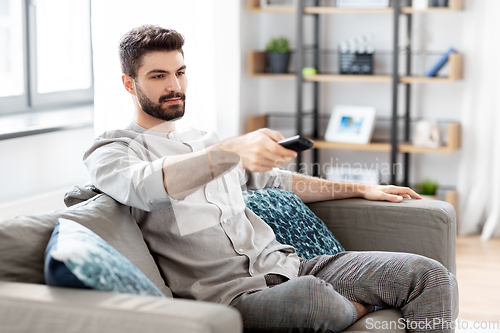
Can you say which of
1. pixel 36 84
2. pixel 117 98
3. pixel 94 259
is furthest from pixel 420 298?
pixel 36 84

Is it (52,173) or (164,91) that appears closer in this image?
(164,91)

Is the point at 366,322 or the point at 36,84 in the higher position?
the point at 36,84

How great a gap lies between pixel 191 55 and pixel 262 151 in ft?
6.77

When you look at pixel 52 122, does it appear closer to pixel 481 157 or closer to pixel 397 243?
pixel 397 243

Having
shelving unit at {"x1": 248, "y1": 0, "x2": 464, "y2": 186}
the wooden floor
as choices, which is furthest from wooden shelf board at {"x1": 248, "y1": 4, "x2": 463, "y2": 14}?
the wooden floor

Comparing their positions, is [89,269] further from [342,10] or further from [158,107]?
[342,10]

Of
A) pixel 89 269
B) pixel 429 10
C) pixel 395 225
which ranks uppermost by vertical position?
pixel 429 10

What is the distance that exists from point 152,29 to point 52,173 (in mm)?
1042

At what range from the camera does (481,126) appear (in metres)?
3.67

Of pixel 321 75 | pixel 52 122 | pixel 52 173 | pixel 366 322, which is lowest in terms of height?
pixel 366 322

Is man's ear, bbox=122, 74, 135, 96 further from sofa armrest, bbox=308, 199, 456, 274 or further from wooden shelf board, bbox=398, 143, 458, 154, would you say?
wooden shelf board, bbox=398, 143, 458, 154

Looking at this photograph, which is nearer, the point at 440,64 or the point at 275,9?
the point at 440,64

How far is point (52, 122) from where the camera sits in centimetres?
264

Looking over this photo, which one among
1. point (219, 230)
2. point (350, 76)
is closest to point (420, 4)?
point (350, 76)
